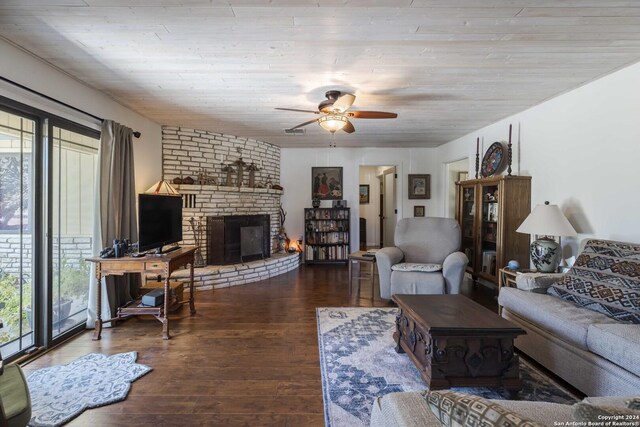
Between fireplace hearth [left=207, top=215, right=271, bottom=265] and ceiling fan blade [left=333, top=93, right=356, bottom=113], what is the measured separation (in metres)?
2.68

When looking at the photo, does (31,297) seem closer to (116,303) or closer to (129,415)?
(116,303)

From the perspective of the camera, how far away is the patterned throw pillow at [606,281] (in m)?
1.94

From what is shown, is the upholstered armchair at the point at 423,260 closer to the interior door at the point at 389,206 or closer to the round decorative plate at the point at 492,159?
the round decorative plate at the point at 492,159

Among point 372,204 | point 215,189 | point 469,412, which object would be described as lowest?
point 469,412

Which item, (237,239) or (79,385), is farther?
(237,239)

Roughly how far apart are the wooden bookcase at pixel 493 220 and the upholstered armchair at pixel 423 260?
0.55 meters

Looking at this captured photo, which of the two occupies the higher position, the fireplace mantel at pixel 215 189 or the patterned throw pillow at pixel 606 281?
the fireplace mantel at pixel 215 189

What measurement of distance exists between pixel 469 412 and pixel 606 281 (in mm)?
2183

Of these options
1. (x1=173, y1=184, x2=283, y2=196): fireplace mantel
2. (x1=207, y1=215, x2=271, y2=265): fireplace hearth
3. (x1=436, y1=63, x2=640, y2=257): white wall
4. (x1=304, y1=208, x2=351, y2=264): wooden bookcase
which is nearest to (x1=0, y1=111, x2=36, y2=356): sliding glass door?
(x1=173, y1=184, x2=283, y2=196): fireplace mantel

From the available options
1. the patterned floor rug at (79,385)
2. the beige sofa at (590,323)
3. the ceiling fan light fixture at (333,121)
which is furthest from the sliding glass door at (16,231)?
the beige sofa at (590,323)

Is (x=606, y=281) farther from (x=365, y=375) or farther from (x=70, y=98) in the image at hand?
(x=70, y=98)

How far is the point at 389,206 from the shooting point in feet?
23.7

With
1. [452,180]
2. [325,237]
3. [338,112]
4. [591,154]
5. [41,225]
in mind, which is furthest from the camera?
[325,237]

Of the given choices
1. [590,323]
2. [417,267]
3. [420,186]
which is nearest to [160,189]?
[417,267]
